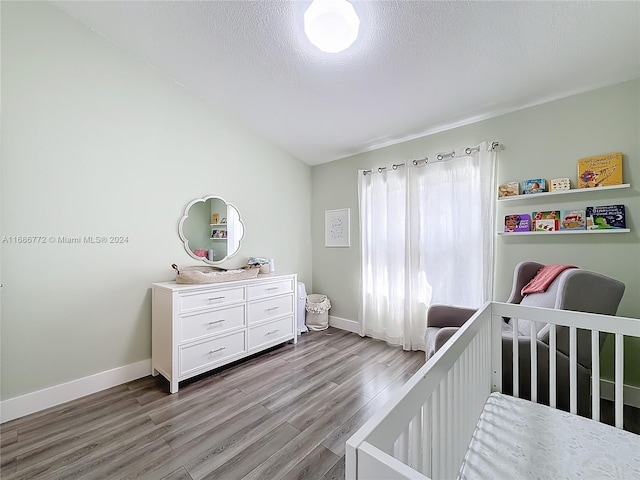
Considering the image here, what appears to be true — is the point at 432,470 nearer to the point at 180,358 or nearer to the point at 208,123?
the point at 180,358

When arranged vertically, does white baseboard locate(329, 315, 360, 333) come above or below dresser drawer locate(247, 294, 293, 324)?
below

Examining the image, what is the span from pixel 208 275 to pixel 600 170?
3.07m

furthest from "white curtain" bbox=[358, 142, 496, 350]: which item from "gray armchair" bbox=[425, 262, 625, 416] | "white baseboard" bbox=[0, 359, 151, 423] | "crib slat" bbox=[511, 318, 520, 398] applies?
"white baseboard" bbox=[0, 359, 151, 423]

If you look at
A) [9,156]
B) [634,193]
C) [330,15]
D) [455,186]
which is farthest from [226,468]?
[634,193]

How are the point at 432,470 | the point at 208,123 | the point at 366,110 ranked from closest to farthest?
1. the point at 432,470
2. the point at 366,110
3. the point at 208,123

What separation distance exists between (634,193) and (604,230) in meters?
0.29

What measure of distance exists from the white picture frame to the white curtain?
25 cm

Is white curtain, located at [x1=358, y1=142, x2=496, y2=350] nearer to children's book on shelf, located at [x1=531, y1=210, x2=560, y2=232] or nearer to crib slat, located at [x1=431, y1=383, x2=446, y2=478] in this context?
children's book on shelf, located at [x1=531, y1=210, x2=560, y2=232]

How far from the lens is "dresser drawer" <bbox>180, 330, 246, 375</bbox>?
2.07 metres

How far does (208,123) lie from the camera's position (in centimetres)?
271

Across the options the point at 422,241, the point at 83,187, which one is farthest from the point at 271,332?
the point at 83,187

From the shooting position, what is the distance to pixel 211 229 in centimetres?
272

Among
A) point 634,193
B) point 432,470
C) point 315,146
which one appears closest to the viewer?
point 432,470

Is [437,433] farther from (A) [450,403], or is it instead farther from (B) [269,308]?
(B) [269,308]
